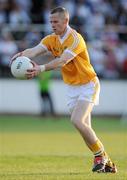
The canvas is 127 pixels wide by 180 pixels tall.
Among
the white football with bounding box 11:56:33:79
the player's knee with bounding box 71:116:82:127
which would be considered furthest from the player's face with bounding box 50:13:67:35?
the player's knee with bounding box 71:116:82:127

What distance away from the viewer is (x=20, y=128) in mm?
22797

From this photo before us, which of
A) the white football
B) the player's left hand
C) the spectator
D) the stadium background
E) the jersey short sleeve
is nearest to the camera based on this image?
the player's left hand

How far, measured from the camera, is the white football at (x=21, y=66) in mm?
11678

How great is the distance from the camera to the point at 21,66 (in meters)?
11.7

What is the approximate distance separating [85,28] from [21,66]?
1664 cm

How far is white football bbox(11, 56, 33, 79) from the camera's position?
38.3ft

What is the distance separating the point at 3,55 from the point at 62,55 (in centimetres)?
1598

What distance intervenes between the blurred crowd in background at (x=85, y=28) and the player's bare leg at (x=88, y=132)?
1555cm

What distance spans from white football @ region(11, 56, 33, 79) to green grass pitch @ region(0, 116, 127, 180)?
60.7 inches

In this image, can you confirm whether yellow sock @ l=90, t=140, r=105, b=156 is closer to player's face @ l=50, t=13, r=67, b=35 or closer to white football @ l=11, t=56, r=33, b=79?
white football @ l=11, t=56, r=33, b=79

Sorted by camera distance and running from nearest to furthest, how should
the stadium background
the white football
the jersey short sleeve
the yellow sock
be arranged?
the white football
the yellow sock
the jersey short sleeve
the stadium background

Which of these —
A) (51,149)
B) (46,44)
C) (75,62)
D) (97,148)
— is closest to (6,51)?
(51,149)

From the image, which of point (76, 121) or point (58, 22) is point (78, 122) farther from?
point (58, 22)

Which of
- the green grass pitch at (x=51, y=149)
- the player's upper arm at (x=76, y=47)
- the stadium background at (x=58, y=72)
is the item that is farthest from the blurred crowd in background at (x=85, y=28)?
the player's upper arm at (x=76, y=47)
